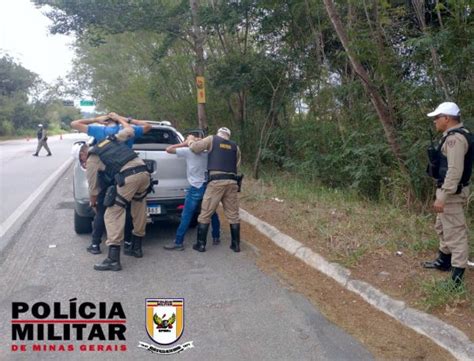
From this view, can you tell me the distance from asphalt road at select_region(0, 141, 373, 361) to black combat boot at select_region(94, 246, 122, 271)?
0.08m

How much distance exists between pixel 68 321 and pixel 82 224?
9.69 feet

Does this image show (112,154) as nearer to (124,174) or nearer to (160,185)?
(124,174)

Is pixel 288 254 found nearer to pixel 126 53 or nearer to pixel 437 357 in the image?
pixel 437 357

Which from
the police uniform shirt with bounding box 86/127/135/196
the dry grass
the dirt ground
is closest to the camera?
the dirt ground

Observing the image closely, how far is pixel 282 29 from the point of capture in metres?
10.2

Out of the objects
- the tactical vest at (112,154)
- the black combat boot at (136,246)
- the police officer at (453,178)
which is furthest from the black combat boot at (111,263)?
the police officer at (453,178)

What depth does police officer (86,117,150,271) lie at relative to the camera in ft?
17.6

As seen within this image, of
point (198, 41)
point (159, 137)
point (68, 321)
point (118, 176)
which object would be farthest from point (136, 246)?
point (198, 41)

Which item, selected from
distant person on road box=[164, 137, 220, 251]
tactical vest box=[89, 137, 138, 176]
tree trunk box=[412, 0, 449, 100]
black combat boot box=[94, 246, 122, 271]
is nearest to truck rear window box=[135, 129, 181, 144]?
distant person on road box=[164, 137, 220, 251]

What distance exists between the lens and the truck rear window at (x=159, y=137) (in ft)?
23.5

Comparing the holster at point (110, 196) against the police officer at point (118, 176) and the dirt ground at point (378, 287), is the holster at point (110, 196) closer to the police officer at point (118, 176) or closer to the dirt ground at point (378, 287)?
the police officer at point (118, 176)

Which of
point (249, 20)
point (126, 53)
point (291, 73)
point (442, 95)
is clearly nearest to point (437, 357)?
point (442, 95)

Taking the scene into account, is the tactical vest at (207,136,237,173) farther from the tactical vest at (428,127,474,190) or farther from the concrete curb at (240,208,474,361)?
the tactical vest at (428,127,474,190)

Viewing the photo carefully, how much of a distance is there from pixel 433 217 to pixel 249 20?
6396mm
